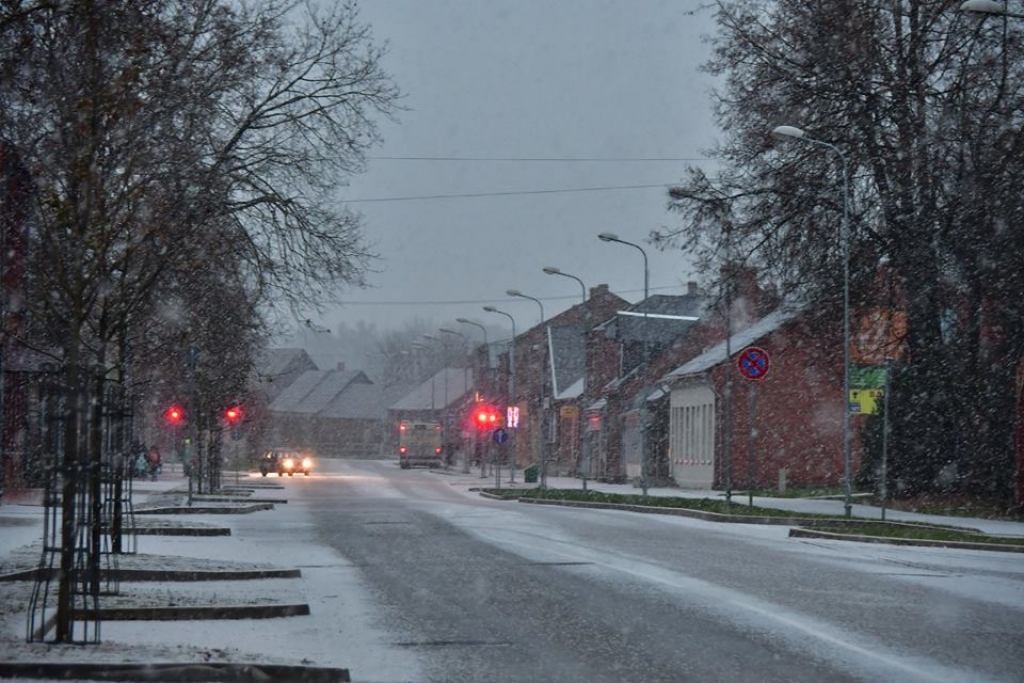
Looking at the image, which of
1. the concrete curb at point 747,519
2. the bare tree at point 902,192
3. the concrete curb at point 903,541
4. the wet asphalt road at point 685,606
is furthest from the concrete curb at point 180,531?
the bare tree at point 902,192

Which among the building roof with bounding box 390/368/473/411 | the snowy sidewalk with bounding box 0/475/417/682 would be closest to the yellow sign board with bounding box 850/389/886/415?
the snowy sidewalk with bounding box 0/475/417/682

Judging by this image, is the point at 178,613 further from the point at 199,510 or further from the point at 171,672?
the point at 199,510

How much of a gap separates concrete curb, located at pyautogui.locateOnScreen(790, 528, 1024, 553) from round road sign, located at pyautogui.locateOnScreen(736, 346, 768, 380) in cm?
674

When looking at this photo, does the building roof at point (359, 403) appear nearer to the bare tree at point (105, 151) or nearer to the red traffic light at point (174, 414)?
the red traffic light at point (174, 414)

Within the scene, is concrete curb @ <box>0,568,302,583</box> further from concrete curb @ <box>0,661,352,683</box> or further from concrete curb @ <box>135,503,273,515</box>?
concrete curb @ <box>135,503,273,515</box>

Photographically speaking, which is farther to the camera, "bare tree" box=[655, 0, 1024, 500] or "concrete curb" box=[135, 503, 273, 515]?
"bare tree" box=[655, 0, 1024, 500]

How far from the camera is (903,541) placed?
2339 cm

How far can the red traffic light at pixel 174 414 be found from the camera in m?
43.4

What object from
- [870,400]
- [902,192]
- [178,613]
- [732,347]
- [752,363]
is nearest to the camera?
[178,613]

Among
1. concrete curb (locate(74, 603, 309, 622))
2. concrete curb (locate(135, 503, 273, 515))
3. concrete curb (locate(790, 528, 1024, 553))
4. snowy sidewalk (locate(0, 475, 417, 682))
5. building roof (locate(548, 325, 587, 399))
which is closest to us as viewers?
snowy sidewalk (locate(0, 475, 417, 682))

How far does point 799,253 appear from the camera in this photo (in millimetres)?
36531

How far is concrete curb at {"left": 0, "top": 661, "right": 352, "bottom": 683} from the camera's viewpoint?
8.66 meters

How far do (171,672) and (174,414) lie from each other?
3719cm

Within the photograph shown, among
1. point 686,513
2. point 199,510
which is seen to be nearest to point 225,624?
point 199,510
